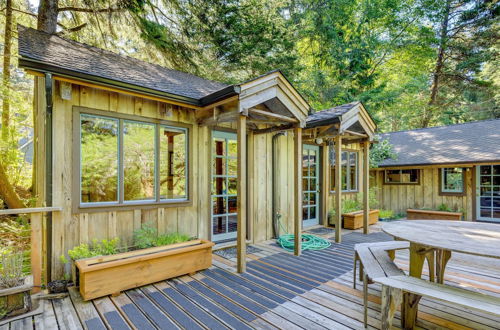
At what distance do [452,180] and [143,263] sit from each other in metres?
9.11

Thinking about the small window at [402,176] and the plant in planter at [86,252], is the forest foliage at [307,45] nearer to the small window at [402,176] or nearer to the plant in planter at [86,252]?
the small window at [402,176]

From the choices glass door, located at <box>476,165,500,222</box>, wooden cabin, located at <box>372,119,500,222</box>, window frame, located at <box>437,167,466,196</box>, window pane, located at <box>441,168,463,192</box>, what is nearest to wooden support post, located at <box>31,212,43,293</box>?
wooden cabin, located at <box>372,119,500,222</box>

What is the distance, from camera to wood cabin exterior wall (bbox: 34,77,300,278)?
3037 mm

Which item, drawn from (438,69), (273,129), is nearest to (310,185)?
(273,129)

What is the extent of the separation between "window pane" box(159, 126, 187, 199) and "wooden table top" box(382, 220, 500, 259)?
9.83 ft

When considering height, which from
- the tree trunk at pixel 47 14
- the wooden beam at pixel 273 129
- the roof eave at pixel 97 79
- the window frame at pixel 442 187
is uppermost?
the tree trunk at pixel 47 14

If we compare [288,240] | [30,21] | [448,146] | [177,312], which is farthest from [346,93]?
Answer: [30,21]

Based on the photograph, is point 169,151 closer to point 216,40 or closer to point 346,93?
point 216,40

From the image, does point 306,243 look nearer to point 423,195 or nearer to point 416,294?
point 416,294

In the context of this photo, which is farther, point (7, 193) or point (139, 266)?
point (7, 193)

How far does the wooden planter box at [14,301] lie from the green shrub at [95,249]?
51 centimetres

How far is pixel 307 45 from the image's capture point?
11.3 meters

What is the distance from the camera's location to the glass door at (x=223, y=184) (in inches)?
181

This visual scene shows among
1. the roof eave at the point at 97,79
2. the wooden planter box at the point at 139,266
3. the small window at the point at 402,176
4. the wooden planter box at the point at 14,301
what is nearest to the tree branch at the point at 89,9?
the roof eave at the point at 97,79
